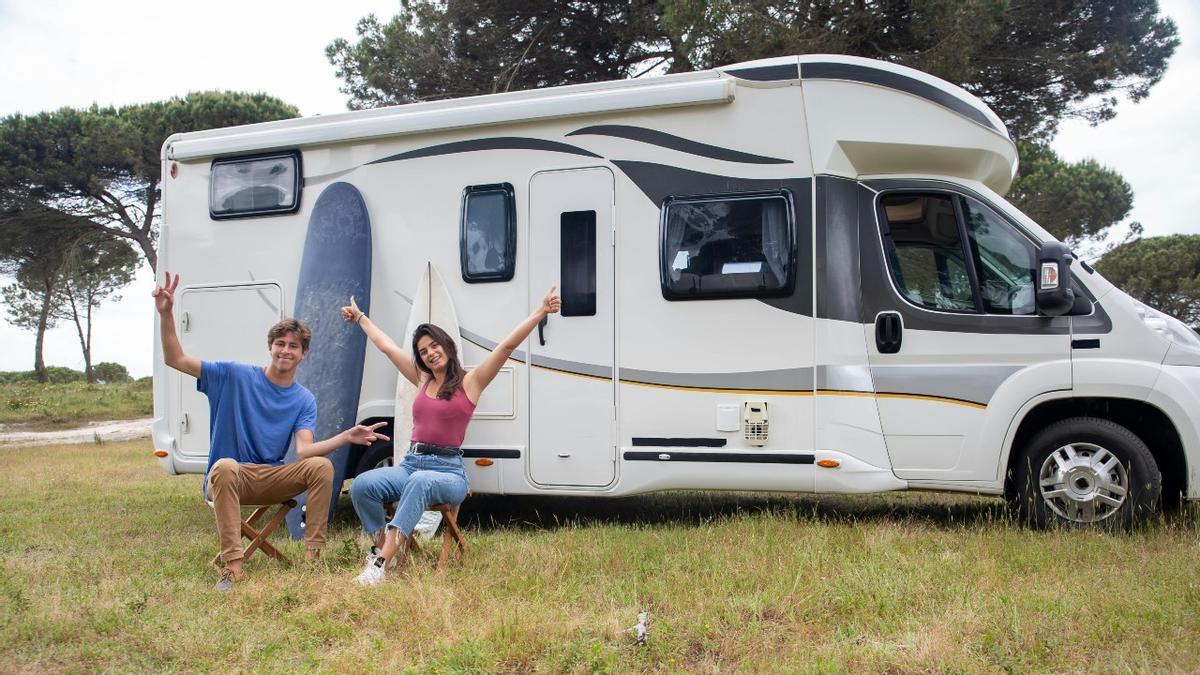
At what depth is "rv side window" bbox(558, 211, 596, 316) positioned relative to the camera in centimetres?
653

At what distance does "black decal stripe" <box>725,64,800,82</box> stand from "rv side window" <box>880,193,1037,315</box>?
0.96m

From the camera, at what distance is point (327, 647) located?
420 centimetres

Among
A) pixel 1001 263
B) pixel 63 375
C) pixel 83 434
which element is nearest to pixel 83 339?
pixel 63 375

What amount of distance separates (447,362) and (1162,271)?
24.9m

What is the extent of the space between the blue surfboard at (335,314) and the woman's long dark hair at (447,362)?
143 centimetres

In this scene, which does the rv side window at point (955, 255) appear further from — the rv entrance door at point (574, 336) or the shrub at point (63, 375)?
the shrub at point (63, 375)

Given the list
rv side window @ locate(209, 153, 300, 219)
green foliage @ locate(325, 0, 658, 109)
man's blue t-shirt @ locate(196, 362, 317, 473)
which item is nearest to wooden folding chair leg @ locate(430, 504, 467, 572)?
man's blue t-shirt @ locate(196, 362, 317, 473)

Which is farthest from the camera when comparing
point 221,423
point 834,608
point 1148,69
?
point 1148,69

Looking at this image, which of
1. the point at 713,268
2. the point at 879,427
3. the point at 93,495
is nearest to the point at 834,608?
the point at 879,427

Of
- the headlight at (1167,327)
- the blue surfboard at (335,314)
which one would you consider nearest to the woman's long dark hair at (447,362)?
the blue surfboard at (335,314)

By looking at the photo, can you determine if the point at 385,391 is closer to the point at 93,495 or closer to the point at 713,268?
the point at 713,268

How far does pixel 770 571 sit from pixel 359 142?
13.5ft

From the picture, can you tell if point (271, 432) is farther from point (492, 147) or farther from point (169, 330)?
point (492, 147)

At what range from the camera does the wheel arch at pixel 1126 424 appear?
6.01m
